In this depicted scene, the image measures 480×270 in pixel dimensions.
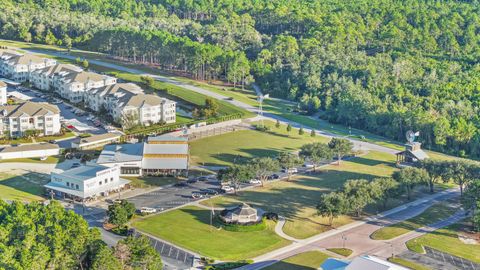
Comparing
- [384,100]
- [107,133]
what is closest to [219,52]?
[384,100]

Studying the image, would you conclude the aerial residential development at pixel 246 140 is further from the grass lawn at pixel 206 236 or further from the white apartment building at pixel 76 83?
the white apartment building at pixel 76 83

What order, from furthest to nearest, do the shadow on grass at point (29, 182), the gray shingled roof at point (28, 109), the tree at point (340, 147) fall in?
the gray shingled roof at point (28, 109) < the tree at point (340, 147) < the shadow on grass at point (29, 182)

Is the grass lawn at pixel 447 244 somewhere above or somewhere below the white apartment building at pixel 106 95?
below

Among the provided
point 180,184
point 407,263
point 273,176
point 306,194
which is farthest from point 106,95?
point 407,263

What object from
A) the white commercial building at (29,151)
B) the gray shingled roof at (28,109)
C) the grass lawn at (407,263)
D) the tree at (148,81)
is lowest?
the grass lawn at (407,263)

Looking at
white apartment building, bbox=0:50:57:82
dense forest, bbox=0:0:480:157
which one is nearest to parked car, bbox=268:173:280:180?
dense forest, bbox=0:0:480:157

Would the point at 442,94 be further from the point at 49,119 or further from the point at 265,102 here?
the point at 49,119

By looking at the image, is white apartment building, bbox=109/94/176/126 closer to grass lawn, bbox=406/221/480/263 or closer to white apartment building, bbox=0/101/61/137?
white apartment building, bbox=0/101/61/137

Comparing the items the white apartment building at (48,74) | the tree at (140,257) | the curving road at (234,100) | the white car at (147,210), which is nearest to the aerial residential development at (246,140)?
the tree at (140,257)
